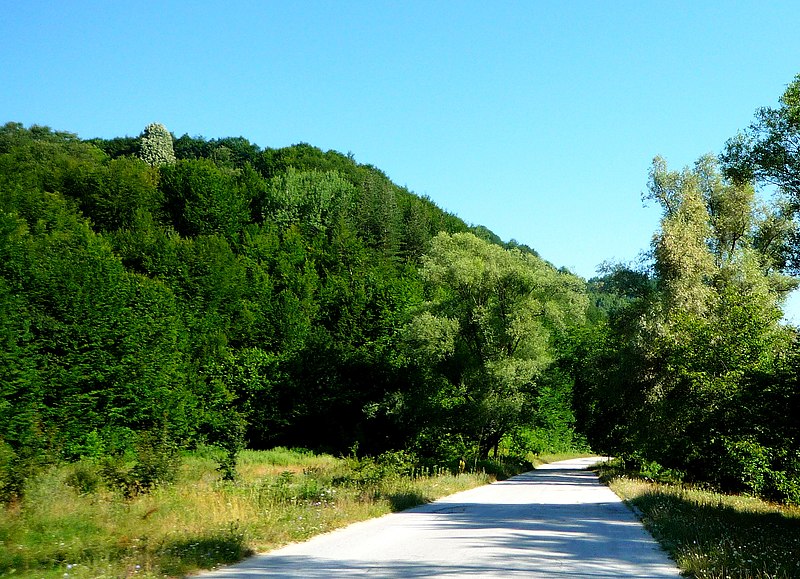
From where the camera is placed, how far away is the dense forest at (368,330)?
71.2ft

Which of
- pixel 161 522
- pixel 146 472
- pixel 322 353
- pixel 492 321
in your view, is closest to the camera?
pixel 161 522

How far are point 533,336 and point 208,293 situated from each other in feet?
93.5

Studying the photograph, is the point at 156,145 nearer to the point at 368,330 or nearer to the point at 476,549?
the point at 368,330

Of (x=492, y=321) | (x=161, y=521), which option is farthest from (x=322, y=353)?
(x=161, y=521)

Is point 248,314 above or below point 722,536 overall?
above

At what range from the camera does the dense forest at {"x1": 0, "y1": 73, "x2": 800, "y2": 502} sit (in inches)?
855

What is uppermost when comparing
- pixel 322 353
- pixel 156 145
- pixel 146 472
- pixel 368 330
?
pixel 156 145

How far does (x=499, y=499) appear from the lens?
20.9 metres

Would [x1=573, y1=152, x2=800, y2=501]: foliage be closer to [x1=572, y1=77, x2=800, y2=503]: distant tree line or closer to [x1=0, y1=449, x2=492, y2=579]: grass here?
[x1=572, y1=77, x2=800, y2=503]: distant tree line

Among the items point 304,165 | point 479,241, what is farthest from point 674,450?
point 304,165

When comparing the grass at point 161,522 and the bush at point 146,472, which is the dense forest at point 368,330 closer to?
the bush at point 146,472

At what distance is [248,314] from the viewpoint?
57719mm

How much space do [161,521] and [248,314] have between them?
4762cm

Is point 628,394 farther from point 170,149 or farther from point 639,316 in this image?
point 170,149
